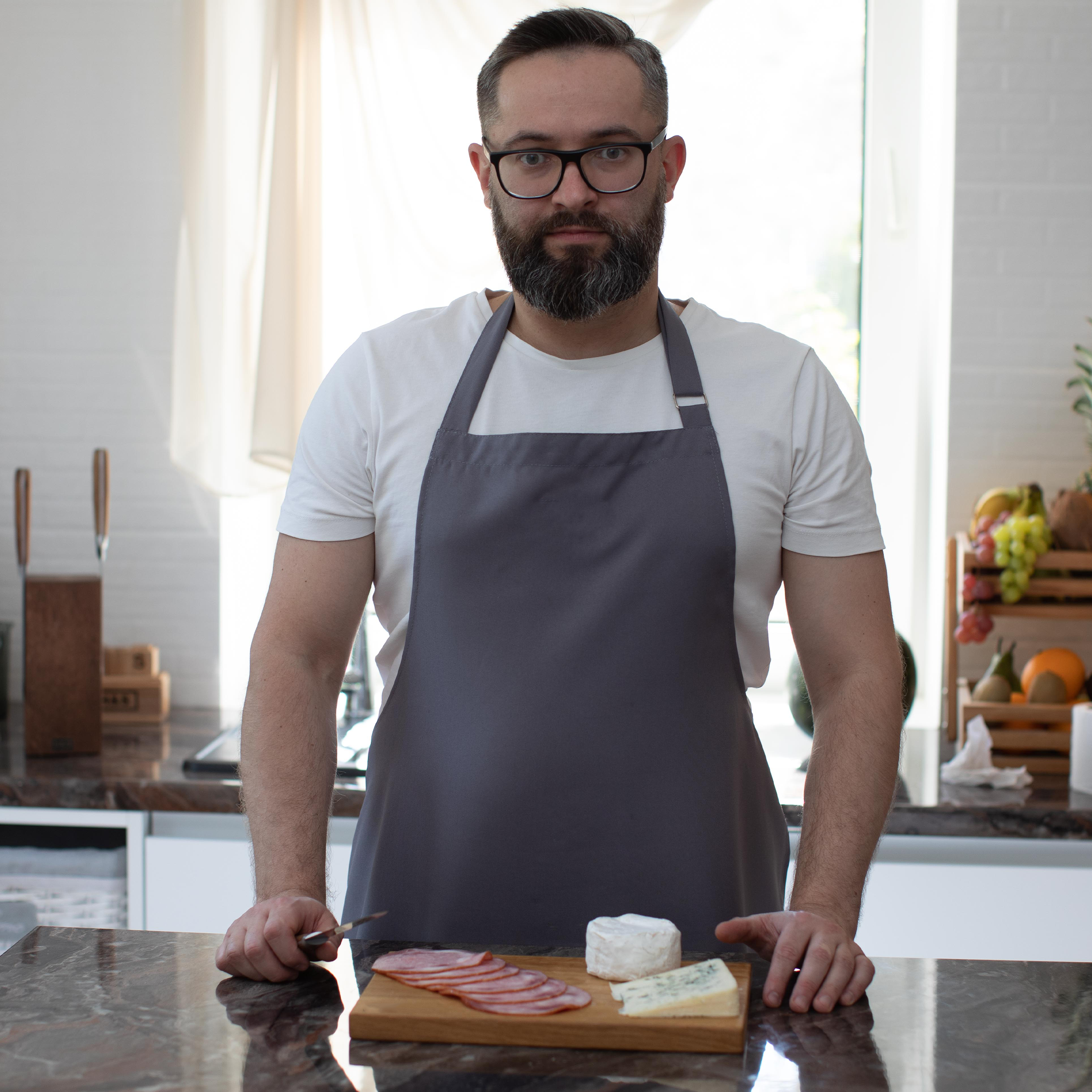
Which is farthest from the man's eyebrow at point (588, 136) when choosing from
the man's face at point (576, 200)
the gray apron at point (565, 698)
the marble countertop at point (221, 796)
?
the marble countertop at point (221, 796)

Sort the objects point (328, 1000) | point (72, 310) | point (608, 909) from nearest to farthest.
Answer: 1. point (328, 1000)
2. point (608, 909)
3. point (72, 310)

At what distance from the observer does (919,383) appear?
2.90 metres

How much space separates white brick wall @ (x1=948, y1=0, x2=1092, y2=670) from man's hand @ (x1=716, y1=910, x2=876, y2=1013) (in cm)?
179

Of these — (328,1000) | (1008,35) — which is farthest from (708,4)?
(328,1000)

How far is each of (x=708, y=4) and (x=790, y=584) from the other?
172cm

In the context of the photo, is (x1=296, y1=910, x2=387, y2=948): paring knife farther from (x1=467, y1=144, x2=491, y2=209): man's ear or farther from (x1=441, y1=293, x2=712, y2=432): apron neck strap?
(x1=467, y1=144, x2=491, y2=209): man's ear

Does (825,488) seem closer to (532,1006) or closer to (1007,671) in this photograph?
(532,1006)

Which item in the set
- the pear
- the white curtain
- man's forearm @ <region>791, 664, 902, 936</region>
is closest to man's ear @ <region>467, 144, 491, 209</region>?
man's forearm @ <region>791, 664, 902, 936</region>

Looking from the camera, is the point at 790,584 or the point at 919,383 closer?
the point at 790,584

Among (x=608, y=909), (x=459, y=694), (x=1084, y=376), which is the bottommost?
(x=608, y=909)

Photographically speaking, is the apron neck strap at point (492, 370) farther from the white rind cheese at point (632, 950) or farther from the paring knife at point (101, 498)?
the paring knife at point (101, 498)

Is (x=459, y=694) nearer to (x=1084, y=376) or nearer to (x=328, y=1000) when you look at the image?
(x=328, y=1000)

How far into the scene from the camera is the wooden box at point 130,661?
2.79 metres

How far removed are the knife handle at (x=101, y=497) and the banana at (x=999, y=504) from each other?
1.75 m
